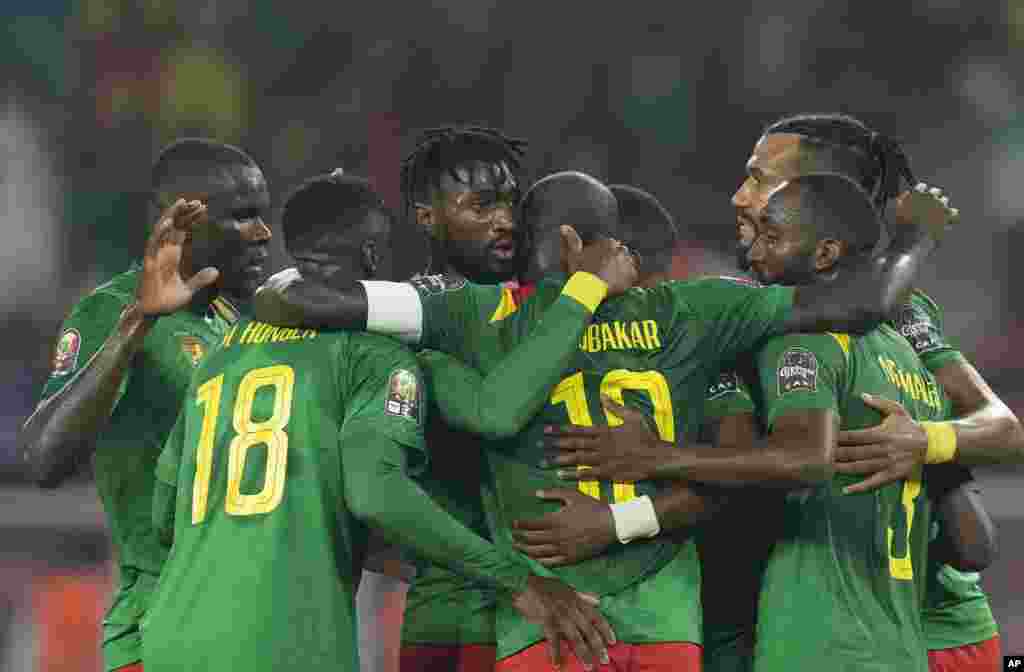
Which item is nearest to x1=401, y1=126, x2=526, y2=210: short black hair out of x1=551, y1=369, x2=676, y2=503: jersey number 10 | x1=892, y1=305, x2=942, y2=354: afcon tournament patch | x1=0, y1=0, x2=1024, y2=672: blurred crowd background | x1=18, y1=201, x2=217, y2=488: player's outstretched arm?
x1=18, y1=201, x2=217, y2=488: player's outstretched arm

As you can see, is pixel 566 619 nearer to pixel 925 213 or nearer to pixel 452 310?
pixel 452 310

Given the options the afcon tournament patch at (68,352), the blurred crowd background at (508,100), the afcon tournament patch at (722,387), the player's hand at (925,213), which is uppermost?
the blurred crowd background at (508,100)

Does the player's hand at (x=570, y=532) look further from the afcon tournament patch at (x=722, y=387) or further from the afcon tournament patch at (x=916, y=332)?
the afcon tournament patch at (x=916, y=332)

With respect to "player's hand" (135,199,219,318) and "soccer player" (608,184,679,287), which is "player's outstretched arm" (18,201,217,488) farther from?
"soccer player" (608,184,679,287)

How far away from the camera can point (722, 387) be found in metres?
3.86

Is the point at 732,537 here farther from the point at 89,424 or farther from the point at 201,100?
the point at 201,100

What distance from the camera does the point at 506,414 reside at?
3.51m

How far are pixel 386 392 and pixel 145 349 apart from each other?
3.09 ft

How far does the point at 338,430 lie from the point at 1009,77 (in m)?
8.38

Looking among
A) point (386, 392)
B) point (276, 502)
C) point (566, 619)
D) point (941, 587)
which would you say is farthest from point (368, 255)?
point (941, 587)

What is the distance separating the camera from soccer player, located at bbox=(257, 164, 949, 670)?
11.8 ft

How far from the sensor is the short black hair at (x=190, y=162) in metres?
4.33

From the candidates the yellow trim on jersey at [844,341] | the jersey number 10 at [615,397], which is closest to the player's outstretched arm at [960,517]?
the yellow trim on jersey at [844,341]

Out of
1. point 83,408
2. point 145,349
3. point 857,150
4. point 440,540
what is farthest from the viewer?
point 857,150
